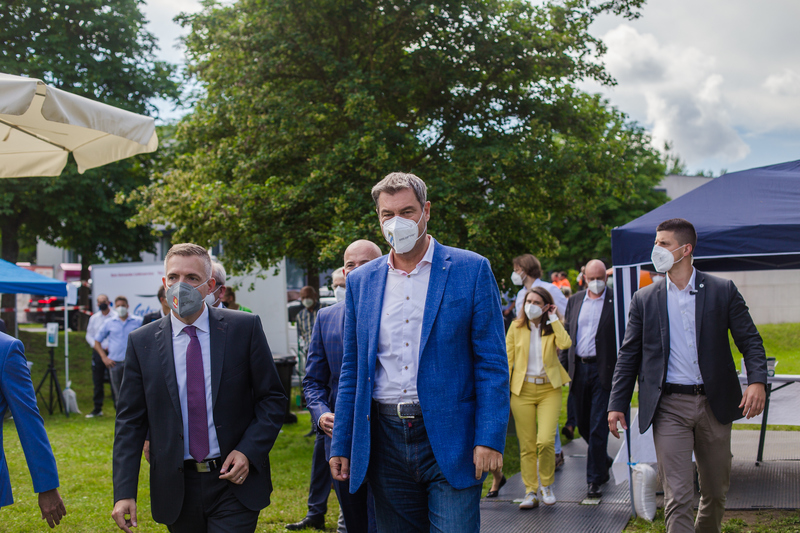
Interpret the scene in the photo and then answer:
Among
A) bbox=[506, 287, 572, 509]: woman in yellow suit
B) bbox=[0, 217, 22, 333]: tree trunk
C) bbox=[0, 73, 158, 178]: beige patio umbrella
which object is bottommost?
bbox=[506, 287, 572, 509]: woman in yellow suit

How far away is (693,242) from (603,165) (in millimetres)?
8433

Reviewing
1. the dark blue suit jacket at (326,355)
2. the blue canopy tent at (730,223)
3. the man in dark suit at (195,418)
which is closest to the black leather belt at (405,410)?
the man in dark suit at (195,418)

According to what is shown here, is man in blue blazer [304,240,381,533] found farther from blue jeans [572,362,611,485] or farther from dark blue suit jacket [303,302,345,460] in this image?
blue jeans [572,362,611,485]

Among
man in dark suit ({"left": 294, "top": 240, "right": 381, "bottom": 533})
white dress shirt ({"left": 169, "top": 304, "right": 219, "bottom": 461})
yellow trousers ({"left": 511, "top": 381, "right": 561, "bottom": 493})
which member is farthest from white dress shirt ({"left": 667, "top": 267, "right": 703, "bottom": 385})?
white dress shirt ({"left": 169, "top": 304, "right": 219, "bottom": 461})

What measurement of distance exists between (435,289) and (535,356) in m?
4.08

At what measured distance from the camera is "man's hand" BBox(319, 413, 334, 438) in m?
3.58

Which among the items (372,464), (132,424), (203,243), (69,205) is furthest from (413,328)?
(69,205)

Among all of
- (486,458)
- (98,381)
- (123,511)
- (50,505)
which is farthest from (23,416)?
(98,381)

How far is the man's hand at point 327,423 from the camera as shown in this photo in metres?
3.58

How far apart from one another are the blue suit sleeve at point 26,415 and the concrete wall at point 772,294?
12.1m

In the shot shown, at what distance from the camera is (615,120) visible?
13797 mm

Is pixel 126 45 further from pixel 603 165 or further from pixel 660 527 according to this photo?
pixel 660 527

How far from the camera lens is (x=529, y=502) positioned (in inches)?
259

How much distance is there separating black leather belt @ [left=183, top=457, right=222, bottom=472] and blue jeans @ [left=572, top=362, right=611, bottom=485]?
188 inches
